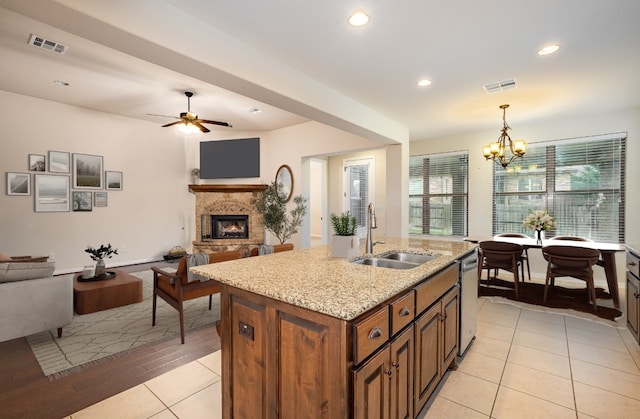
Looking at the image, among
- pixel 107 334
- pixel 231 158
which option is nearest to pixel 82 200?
pixel 231 158

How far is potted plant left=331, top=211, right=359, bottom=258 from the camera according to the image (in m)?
2.09

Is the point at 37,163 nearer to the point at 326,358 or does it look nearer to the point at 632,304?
the point at 326,358

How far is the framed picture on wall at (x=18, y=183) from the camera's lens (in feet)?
15.6

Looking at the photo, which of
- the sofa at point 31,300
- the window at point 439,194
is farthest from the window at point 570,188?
the sofa at point 31,300

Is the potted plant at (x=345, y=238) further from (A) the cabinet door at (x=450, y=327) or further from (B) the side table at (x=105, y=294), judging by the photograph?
(B) the side table at (x=105, y=294)

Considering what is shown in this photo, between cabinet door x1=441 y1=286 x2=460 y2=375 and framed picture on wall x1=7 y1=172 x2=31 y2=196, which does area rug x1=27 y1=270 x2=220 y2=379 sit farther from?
framed picture on wall x1=7 y1=172 x2=31 y2=196

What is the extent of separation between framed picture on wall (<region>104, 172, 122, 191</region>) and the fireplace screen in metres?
1.97

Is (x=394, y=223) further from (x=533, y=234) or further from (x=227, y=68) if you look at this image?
(x=227, y=68)

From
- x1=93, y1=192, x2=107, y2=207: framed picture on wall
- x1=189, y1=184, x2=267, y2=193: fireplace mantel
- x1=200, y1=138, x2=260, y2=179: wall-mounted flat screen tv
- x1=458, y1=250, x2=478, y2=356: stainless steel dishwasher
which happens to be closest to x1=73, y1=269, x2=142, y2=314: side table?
x1=93, y1=192, x2=107, y2=207: framed picture on wall

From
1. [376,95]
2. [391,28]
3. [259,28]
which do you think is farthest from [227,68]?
[376,95]

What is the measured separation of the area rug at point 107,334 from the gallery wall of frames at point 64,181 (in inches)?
121

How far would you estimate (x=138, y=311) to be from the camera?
3.46 metres

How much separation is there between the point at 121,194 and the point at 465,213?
7073mm

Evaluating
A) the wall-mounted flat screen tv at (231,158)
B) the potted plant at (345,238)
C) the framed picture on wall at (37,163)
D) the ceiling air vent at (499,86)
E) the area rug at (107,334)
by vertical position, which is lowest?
the area rug at (107,334)
